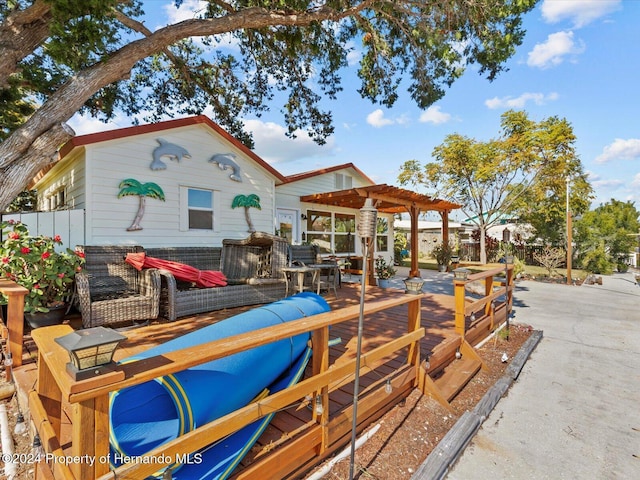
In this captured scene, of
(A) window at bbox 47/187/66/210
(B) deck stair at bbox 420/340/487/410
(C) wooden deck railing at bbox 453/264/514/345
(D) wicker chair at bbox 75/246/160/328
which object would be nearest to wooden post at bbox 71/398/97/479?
(B) deck stair at bbox 420/340/487/410

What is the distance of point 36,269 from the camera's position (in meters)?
3.48

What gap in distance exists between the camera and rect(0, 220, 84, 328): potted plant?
342cm

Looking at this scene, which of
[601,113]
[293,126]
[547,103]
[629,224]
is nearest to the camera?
[293,126]

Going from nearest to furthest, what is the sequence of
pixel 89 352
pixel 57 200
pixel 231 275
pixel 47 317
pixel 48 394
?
pixel 89 352, pixel 48 394, pixel 47 317, pixel 231 275, pixel 57 200

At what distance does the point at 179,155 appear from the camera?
6242mm

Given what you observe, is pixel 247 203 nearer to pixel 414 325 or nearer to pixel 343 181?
pixel 343 181

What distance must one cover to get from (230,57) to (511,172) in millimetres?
10944

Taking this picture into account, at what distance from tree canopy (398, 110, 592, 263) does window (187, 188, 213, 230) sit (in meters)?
10.3

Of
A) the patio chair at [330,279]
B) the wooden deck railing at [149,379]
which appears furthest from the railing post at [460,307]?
the patio chair at [330,279]

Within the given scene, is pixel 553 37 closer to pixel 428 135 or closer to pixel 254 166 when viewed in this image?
pixel 428 135

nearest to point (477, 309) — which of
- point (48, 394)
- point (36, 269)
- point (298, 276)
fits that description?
point (298, 276)

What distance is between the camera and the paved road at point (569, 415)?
7.51ft

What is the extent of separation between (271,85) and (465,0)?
4644 mm

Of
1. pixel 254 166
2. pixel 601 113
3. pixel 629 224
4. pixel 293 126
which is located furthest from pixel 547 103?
pixel 629 224
